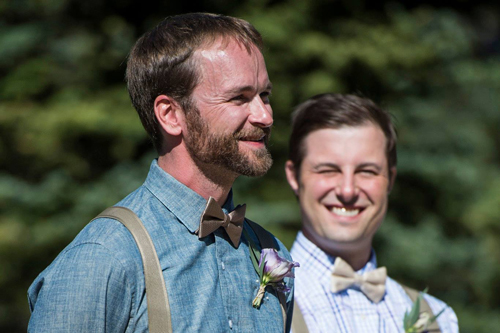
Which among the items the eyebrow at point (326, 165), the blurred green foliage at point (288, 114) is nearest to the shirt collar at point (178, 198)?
the eyebrow at point (326, 165)

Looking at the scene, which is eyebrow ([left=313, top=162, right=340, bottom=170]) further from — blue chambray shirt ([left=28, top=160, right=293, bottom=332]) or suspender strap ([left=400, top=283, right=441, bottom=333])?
blue chambray shirt ([left=28, top=160, right=293, bottom=332])

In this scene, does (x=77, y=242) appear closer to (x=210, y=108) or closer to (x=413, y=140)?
(x=210, y=108)

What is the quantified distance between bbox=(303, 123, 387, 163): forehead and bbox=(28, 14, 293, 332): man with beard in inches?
35.4

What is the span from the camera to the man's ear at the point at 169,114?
71.7 inches

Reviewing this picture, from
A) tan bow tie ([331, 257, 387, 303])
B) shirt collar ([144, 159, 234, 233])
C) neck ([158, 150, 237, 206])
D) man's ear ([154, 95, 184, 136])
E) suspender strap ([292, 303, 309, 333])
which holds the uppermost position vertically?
man's ear ([154, 95, 184, 136])

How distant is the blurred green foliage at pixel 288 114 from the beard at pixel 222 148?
3633 millimetres

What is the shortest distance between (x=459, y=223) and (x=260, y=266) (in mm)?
5427

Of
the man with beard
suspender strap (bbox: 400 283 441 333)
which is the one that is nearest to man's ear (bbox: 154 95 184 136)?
the man with beard

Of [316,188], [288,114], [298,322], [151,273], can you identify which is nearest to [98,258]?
[151,273]

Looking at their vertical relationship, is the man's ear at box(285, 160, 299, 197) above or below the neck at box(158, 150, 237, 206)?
below

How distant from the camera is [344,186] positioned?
2684 millimetres

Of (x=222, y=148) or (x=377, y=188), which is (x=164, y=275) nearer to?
(x=222, y=148)

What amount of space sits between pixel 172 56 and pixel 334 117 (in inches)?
46.0

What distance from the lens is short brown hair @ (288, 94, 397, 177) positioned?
9.25 ft
